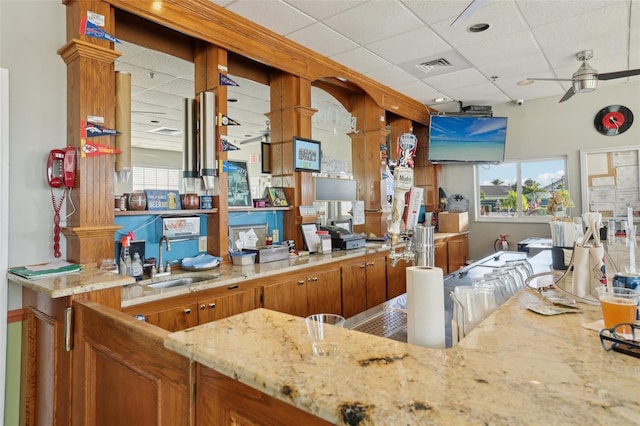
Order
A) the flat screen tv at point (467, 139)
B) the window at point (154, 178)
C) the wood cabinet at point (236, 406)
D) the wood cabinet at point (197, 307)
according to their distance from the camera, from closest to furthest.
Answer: the wood cabinet at point (236, 406), the wood cabinet at point (197, 307), the flat screen tv at point (467, 139), the window at point (154, 178)

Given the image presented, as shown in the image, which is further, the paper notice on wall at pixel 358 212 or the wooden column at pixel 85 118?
the paper notice on wall at pixel 358 212

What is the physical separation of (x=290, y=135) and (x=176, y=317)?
7.31ft

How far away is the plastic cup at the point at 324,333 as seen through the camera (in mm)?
856

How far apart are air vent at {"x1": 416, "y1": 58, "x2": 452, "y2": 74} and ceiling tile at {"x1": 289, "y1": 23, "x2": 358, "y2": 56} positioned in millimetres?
999

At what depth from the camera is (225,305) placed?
2.49 metres

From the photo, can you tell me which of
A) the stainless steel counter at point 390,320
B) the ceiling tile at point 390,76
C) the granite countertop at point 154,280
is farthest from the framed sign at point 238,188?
the ceiling tile at point 390,76

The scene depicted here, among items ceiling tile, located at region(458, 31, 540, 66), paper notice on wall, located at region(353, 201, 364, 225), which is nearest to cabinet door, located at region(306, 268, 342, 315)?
paper notice on wall, located at region(353, 201, 364, 225)

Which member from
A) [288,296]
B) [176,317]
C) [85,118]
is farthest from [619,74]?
[85,118]

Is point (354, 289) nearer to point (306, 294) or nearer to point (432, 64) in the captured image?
point (306, 294)

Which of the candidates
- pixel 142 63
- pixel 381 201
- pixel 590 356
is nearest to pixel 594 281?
pixel 590 356

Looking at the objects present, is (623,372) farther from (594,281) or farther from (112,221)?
(112,221)

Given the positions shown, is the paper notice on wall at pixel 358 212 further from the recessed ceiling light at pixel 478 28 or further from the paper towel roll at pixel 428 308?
the paper towel roll at pixel 428 308

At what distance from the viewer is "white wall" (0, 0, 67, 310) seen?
2.15 metres

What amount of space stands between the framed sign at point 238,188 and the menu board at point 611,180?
489cm
